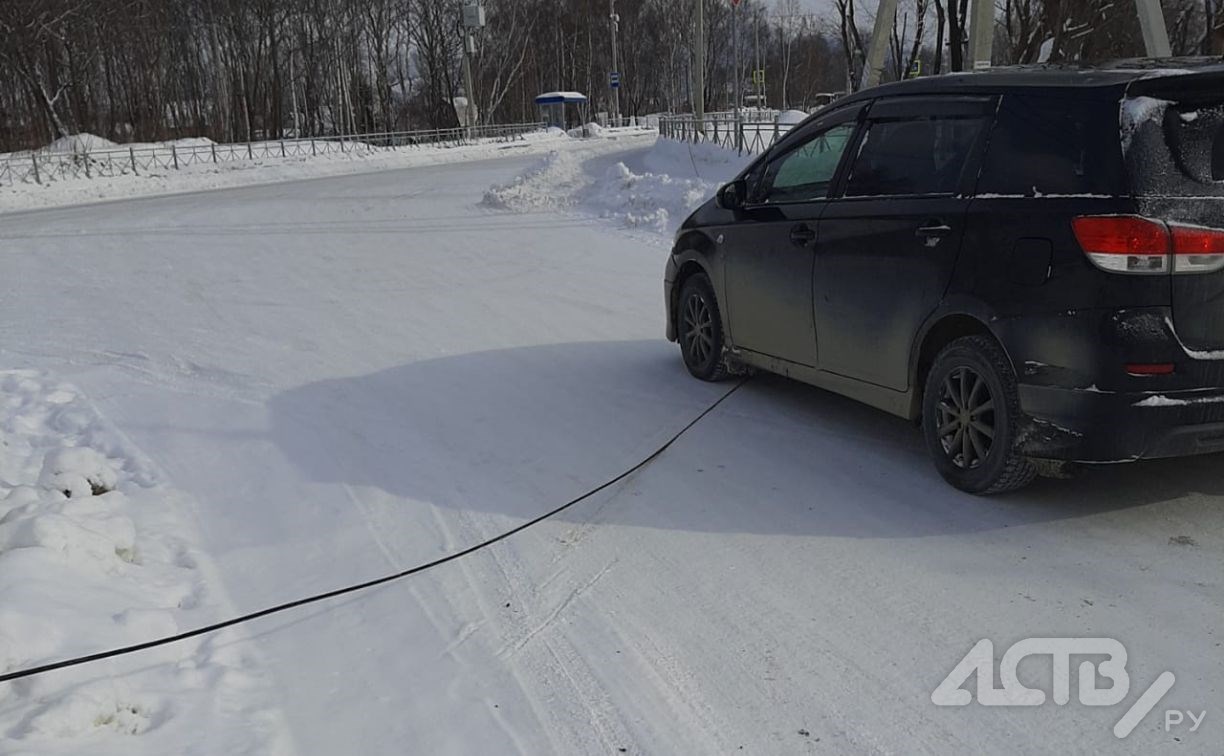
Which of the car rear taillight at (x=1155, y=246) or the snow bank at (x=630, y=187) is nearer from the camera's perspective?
the car rear taillight at (x=1155, y=246)

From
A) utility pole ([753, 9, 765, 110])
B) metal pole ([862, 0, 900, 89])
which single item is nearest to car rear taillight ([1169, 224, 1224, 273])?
metal pole ([862, 0, 900, 89])

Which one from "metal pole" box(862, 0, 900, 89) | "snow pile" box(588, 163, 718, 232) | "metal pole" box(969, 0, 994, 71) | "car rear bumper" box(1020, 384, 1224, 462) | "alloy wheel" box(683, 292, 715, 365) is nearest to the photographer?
"car rear bumper" box(1020, 384, 1224, 462)

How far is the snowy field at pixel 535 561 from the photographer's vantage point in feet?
10.9

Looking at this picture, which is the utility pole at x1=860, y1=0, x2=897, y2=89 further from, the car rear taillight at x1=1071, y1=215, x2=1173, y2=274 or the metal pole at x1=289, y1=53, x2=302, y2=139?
the metal pole at x1=289, y1=53, x2=302, y2=139

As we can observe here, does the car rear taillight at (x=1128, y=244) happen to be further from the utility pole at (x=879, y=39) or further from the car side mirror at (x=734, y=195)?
the utility pole at (x=879, y=39)

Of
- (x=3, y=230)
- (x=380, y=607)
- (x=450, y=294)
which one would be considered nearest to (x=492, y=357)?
(x=450, y=294)

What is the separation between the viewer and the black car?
13.5 feet

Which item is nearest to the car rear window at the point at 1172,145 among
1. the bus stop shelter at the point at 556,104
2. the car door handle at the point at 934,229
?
the car door handle at the point at 934,229

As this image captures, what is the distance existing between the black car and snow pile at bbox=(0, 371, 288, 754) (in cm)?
317

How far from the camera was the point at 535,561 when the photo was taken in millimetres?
4578

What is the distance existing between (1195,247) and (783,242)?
231cm

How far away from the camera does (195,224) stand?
1809 cm

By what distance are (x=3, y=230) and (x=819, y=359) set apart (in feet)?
58.9

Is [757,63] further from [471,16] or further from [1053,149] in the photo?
[1053,149]
